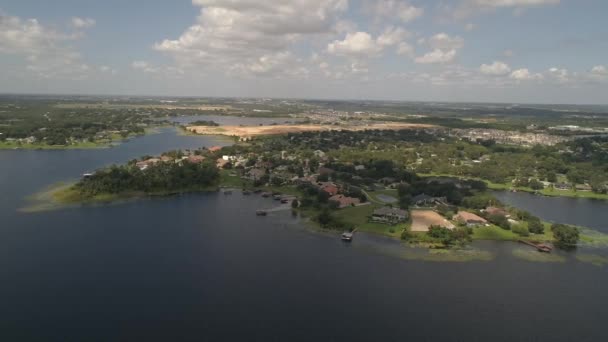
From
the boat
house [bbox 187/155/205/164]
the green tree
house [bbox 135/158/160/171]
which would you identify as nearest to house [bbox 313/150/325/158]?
house [bbox 187/155/205/164]

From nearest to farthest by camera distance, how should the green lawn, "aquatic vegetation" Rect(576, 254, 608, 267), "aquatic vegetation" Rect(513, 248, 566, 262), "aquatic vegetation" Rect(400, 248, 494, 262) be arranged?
"aquatic vegetation" Rect(400, 248, 494, 262)
"aquatic vegetation" Rect(576, 254, 608, 267)
"aquatic vegetation" Rect(513, 248, 566, 262)
the green lawn

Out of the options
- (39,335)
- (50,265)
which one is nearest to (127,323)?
(39,335)

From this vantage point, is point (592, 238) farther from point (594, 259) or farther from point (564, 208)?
point (564, 208)

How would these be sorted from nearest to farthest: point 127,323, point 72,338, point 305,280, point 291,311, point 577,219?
point 72,338
point 127,323
point 291,311
point 305,280
point 577,219

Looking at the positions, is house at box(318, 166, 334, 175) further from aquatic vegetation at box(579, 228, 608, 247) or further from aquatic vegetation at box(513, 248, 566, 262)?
aquatic vegetation at box(579, 228, 608, 247)

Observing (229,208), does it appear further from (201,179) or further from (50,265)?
(50,265)

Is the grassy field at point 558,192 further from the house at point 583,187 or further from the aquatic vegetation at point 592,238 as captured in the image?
the aquatic vegetation at point 592,238

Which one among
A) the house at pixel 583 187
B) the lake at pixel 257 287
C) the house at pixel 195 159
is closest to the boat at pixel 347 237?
the lake at pixel 257 287

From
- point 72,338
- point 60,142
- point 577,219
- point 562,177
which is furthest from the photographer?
point 60,142
